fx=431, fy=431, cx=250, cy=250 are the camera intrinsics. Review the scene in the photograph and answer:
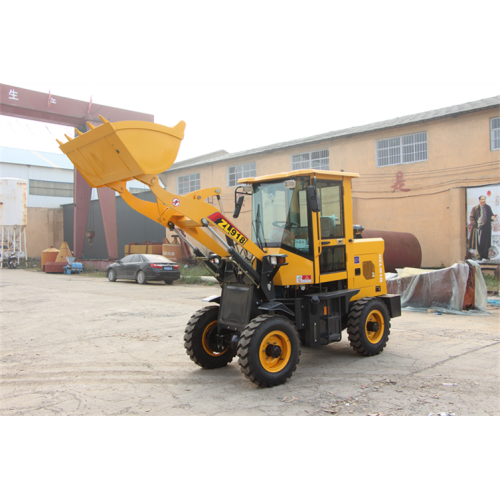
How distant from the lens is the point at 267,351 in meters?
4.89

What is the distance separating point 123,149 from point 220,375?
2.99 m

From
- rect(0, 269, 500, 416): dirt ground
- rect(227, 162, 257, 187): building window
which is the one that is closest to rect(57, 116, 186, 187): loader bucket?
rect(0, 269, 500, 416): dirt ground

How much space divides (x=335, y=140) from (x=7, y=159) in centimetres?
3229

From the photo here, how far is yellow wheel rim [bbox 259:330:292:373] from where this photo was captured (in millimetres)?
4848

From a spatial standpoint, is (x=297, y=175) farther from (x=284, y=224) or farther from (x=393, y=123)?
(x=393, y=123)

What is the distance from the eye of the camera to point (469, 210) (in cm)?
1602

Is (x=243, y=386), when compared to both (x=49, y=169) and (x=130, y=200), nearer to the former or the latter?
(x=130, y=200)

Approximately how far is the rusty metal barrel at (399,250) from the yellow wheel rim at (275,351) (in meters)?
9.81

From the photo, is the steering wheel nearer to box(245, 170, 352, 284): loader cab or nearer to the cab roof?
box(245, 170, 352, 284): loader cab

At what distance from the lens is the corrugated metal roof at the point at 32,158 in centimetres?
3950

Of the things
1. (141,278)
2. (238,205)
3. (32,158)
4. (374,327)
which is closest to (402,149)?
(141,278)

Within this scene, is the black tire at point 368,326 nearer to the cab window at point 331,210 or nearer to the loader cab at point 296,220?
the loader cab at point 296,220

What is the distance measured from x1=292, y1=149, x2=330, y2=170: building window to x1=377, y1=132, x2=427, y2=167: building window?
2.80 m

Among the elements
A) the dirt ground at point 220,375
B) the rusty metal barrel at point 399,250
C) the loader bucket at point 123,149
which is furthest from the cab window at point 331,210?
the rusty metal barrel at point 399,250
